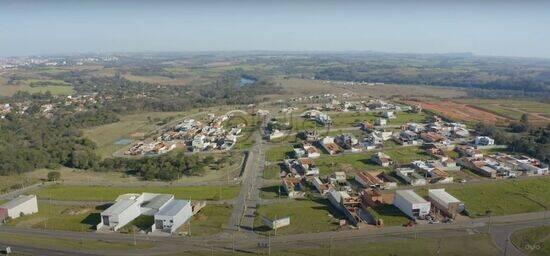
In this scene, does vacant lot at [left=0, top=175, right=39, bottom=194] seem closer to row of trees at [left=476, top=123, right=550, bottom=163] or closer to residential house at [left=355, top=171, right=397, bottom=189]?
residential house at [left=355, top=171, right=397, bottom=189]

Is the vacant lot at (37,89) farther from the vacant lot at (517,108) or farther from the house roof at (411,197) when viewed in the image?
the house roof at (411,197)

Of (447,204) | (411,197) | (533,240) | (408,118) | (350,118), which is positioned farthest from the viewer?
(350,118)

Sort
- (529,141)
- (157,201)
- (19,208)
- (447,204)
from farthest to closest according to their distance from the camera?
(529,141) < (157,201) < (19,208) < (447,204)

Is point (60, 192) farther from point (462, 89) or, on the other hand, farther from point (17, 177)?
point (462, 89)

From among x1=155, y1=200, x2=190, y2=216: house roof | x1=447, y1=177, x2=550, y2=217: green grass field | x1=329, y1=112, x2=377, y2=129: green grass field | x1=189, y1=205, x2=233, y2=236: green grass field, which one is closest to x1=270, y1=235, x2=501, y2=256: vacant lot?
x1=447, y1=177, x2=550, y2=217: green grass field

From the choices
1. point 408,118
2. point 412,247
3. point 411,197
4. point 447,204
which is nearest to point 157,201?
point 412,247

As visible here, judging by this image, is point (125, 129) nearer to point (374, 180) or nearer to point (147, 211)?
point (147, 211)
